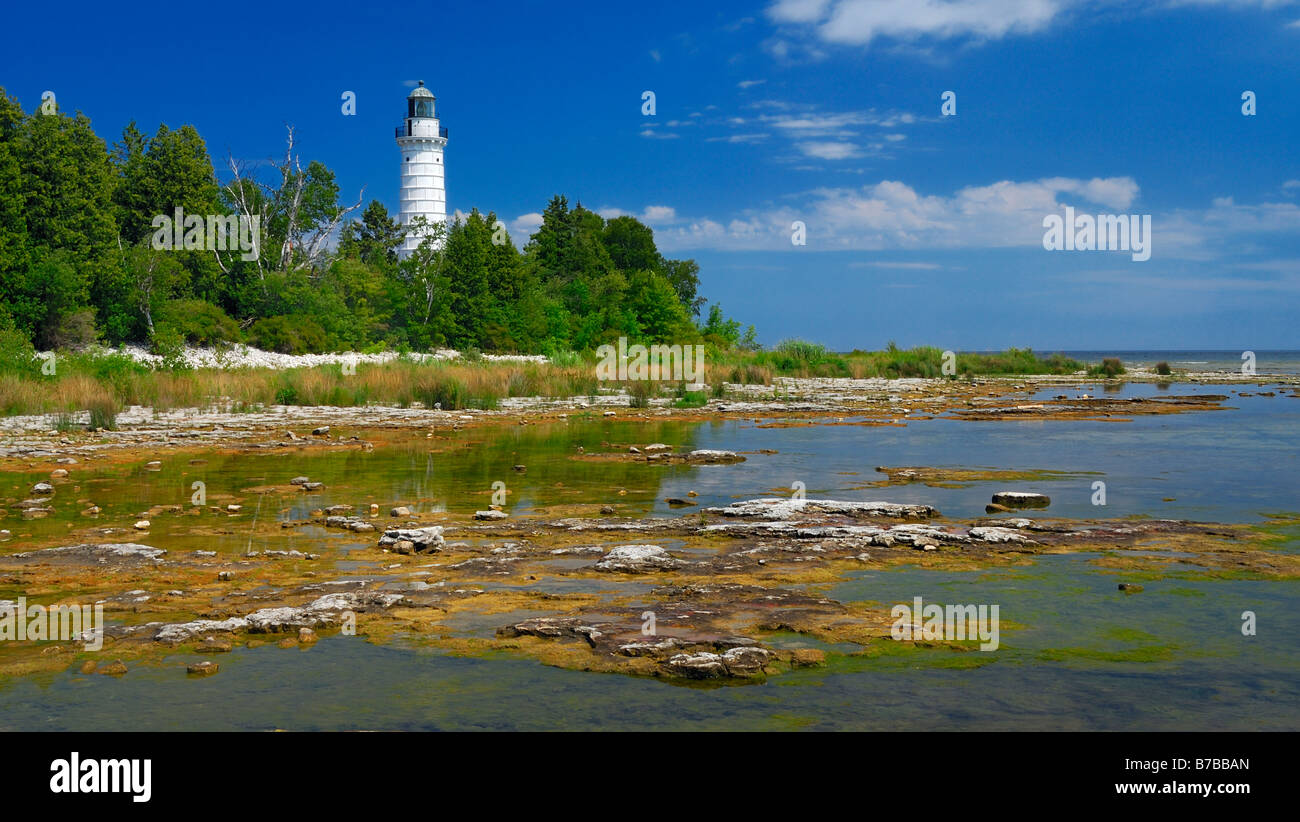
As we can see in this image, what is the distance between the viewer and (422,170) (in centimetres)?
7319

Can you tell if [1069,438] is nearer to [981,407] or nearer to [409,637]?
[981,407]

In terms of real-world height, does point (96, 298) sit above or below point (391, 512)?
above

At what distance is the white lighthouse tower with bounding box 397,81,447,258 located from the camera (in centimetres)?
7319

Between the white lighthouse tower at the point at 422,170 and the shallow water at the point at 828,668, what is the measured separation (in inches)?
2478

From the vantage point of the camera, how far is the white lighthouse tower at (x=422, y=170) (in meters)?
73.2

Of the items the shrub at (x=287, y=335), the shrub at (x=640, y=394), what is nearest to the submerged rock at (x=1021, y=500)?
the shrub at (x=640, y=394)

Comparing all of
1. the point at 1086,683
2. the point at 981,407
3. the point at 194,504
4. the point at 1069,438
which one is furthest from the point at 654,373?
the point at 1086,683

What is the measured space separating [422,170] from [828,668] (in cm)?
7280

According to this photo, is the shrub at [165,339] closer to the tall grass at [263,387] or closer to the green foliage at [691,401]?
the tall grass at [263,387]

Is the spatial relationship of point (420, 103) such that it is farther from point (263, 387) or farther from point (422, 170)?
point (263, 387)

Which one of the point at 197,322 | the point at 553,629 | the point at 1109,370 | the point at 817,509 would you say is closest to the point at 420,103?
the point at 197,322

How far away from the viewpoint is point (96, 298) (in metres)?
38.4
